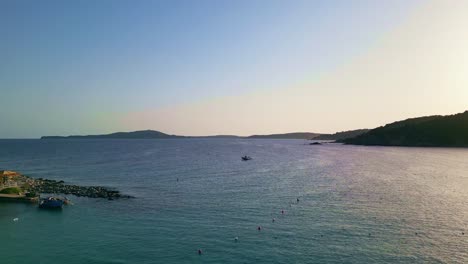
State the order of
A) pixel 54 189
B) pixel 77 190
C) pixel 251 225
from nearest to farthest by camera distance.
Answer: pixel 251 225
pixel 77 190
pixel 54 189

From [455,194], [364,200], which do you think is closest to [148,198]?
[364,200]

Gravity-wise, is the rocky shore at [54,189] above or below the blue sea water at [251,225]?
above

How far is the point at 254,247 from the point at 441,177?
83791 mm

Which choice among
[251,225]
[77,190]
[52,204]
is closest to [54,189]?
[77,190]

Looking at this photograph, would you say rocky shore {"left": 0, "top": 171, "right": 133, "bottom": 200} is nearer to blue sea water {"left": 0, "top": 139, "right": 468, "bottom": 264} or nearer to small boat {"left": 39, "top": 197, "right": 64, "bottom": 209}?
blue sea water {"left": 0, "top": 139, "right": 468, "bottom": 264}

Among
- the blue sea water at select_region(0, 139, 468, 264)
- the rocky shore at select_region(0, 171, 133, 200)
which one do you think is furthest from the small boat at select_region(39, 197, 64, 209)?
the rocky shore at select_region(0, 171, 133, 200)

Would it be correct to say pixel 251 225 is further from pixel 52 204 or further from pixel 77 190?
pixel 77 190

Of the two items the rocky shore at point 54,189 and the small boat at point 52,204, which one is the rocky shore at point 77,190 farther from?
the small boat at point 52,204

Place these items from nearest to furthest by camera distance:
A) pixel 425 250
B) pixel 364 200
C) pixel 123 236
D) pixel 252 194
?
1. pixel 425 250
2. pixel 123 236
3. pixel 364 200
4. pixel 252 194

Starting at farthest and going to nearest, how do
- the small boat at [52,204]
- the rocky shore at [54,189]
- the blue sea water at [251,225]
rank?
the rocky shore at [54,189] < the small boat at [52,204] < the blue sea water at [251,225]

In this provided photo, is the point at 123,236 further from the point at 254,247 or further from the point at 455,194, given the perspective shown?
the point at 455,194

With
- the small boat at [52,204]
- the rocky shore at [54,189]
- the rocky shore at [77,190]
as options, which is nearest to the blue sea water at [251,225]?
the small boat at [52,204]

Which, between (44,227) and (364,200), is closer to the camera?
(44,227)

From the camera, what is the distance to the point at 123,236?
49406mm
